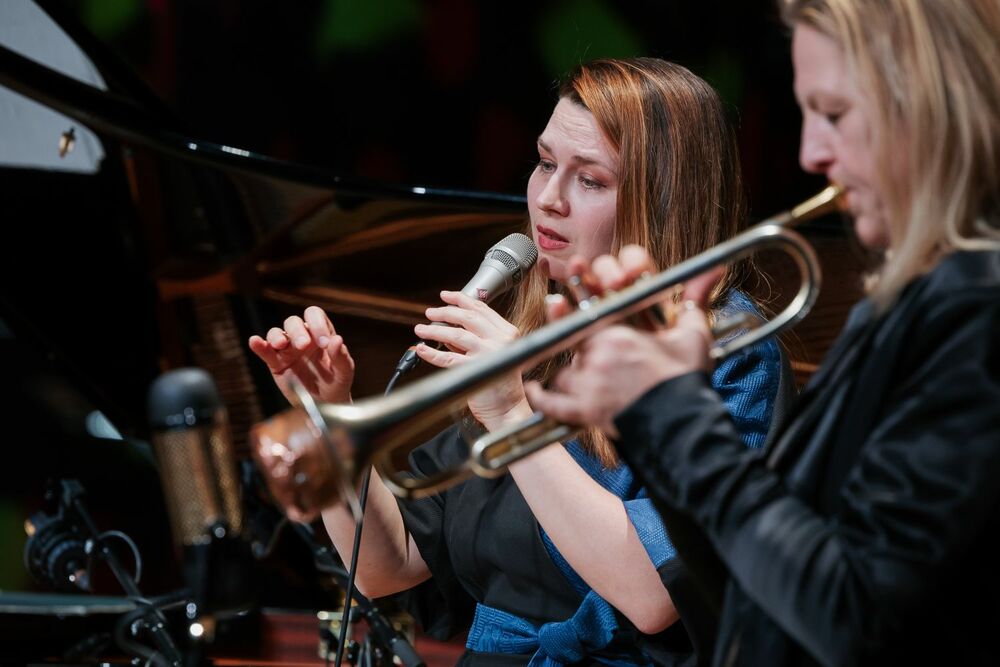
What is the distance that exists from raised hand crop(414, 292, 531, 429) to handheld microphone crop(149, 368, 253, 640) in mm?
573

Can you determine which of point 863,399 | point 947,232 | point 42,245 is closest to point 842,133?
point 947,232

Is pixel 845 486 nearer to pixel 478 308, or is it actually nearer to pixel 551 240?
pixel 478 308

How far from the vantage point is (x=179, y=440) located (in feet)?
3.62

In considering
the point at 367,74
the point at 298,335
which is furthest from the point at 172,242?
the point at 298,335

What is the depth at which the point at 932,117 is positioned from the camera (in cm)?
108

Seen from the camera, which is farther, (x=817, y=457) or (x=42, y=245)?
(x=42, y=245)

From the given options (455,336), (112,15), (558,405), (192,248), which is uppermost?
(112,15)

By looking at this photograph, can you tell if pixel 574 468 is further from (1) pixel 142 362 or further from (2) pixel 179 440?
(1) pixel 142 362

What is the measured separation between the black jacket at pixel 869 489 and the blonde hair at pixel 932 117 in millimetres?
37

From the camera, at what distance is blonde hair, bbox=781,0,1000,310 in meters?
1.08

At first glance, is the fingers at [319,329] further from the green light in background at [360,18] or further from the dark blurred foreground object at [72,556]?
the green light in background at [360,18]

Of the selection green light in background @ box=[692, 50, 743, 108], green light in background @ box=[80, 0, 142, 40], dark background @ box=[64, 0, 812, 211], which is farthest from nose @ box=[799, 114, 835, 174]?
green light in background @ box=[80, 0, 142, 40]

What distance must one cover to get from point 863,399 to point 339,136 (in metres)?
2.63

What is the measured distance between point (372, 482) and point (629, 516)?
22.4 inches
